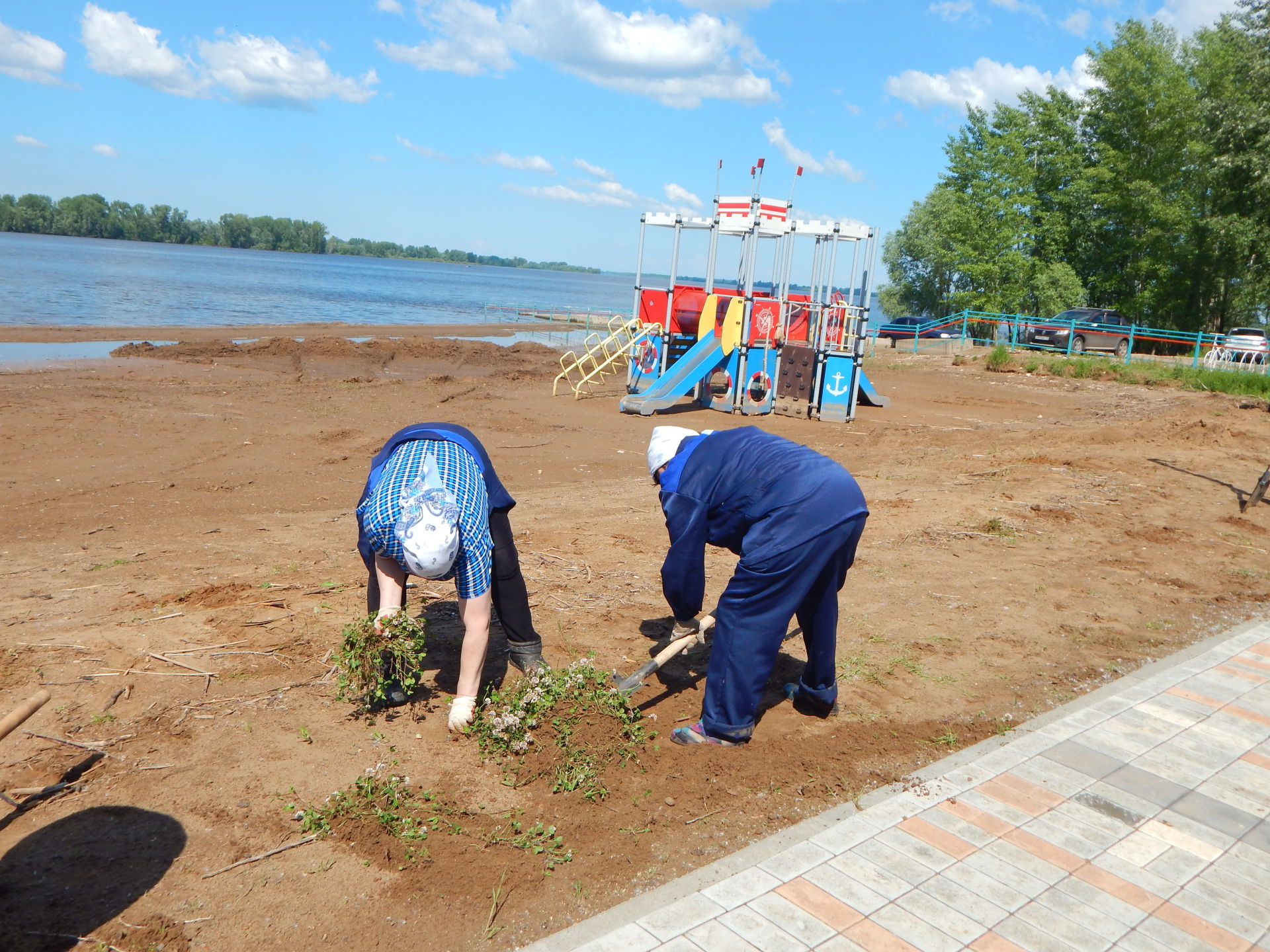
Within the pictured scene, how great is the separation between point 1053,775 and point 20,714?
12.7 ft

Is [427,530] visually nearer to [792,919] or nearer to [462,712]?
[462,712]

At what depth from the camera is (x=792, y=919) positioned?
301 centimetres

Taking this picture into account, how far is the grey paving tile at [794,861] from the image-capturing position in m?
3.27

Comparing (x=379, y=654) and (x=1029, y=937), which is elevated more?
(x=379, y=654)

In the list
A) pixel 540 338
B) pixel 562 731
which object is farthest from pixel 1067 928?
pixel 540 338

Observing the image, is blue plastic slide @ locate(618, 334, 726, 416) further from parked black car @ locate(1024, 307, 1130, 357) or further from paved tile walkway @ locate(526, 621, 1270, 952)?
parked black car @ locate(1024, 307, 1130, 357)

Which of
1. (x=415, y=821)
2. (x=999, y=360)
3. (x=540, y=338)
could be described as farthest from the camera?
(x=540, y=338)

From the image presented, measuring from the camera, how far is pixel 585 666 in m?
4.41

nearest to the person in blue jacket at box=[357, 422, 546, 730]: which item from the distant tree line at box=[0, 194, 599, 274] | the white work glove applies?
the white work glove

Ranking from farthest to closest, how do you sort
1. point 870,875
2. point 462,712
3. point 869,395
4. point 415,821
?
point 869,395, point 462,712, point 415,821, point 870,875

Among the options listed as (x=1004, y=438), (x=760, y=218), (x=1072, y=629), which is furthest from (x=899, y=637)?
(x=760, y=218)

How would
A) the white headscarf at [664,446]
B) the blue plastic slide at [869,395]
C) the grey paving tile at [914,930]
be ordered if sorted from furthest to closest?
the blue plastic slide at [869,395] < the white headscarf at [664,446] < the grey paving tile at [914,930]

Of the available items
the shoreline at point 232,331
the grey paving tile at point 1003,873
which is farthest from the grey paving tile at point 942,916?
the shoreline at point 232,331

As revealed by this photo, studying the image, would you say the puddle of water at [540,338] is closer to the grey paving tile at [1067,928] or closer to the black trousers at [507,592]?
the black trousers at [507,592]
